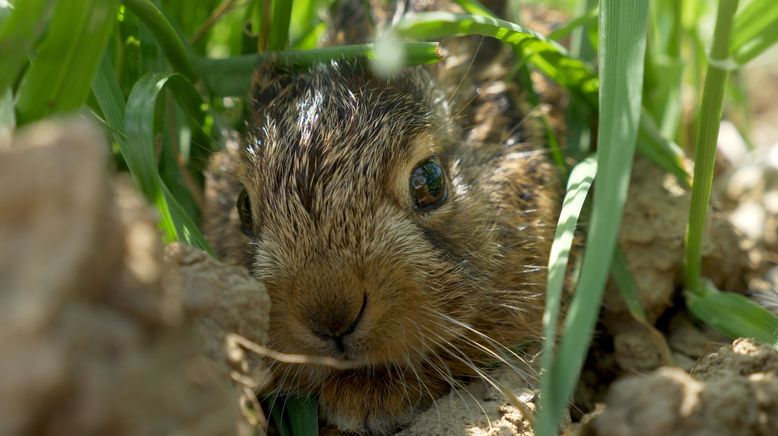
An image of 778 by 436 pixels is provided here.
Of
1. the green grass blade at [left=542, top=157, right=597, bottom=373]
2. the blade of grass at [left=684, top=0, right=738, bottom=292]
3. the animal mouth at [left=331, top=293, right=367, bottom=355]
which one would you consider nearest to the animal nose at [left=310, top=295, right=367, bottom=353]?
the animal mouth at [left=331, top=293, right=367, bottom=355]

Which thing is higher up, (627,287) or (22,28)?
(22,28)

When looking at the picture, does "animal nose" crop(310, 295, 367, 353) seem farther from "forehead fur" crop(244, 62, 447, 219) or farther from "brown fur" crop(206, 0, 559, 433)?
"forehead fur" crop(244, 62, 447, 219)

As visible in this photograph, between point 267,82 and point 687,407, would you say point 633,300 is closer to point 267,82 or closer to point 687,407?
point 687,407

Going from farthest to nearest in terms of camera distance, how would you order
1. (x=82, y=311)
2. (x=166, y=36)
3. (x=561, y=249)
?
(x=166, y=36), (x=561, y=249), (x=82, y=311)

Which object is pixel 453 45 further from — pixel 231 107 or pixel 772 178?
pixel 772 178

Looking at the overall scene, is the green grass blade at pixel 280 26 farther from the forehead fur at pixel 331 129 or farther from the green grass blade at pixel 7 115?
the green grass blade at pixel 7 115

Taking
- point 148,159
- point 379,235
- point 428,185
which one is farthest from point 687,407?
point 148,159

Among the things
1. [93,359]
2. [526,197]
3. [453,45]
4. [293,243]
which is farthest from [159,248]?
[453,45]
